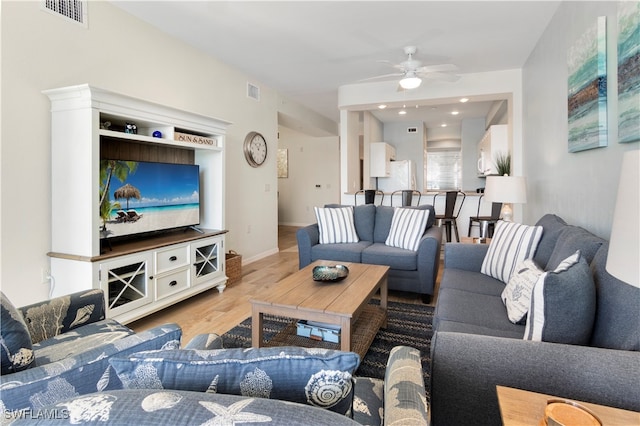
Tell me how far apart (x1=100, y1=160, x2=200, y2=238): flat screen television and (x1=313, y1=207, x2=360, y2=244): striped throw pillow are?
139cm

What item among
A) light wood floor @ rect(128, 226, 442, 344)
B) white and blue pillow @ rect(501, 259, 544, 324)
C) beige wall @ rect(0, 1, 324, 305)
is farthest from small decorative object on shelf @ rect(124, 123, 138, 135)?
white and blue pillow @ rect(501, 259, 544, 324)

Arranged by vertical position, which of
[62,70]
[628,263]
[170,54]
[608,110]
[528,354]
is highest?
[170,54]

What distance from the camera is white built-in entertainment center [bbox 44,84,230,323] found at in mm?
2439

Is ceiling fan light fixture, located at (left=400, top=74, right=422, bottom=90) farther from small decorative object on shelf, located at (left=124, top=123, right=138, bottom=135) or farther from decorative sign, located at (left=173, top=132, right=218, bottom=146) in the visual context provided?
small decorative object on shelf, located at (left=124, top=123, right=138, bottom=135)

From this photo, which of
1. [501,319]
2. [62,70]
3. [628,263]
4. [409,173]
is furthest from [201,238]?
[409,173]

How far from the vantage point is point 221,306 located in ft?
10.7

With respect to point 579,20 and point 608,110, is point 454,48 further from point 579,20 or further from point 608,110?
point 608,110

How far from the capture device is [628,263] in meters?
0.76

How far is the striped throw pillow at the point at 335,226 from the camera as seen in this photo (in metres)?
4.02

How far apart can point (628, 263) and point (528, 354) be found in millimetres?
424

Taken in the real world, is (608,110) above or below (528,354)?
above

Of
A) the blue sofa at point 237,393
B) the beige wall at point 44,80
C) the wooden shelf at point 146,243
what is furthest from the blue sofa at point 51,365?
the beige wall at point 44,80

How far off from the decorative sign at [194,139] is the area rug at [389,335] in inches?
69.6

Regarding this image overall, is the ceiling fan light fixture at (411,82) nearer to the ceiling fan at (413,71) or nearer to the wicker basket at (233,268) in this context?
the ceiling fan at (413,71)
